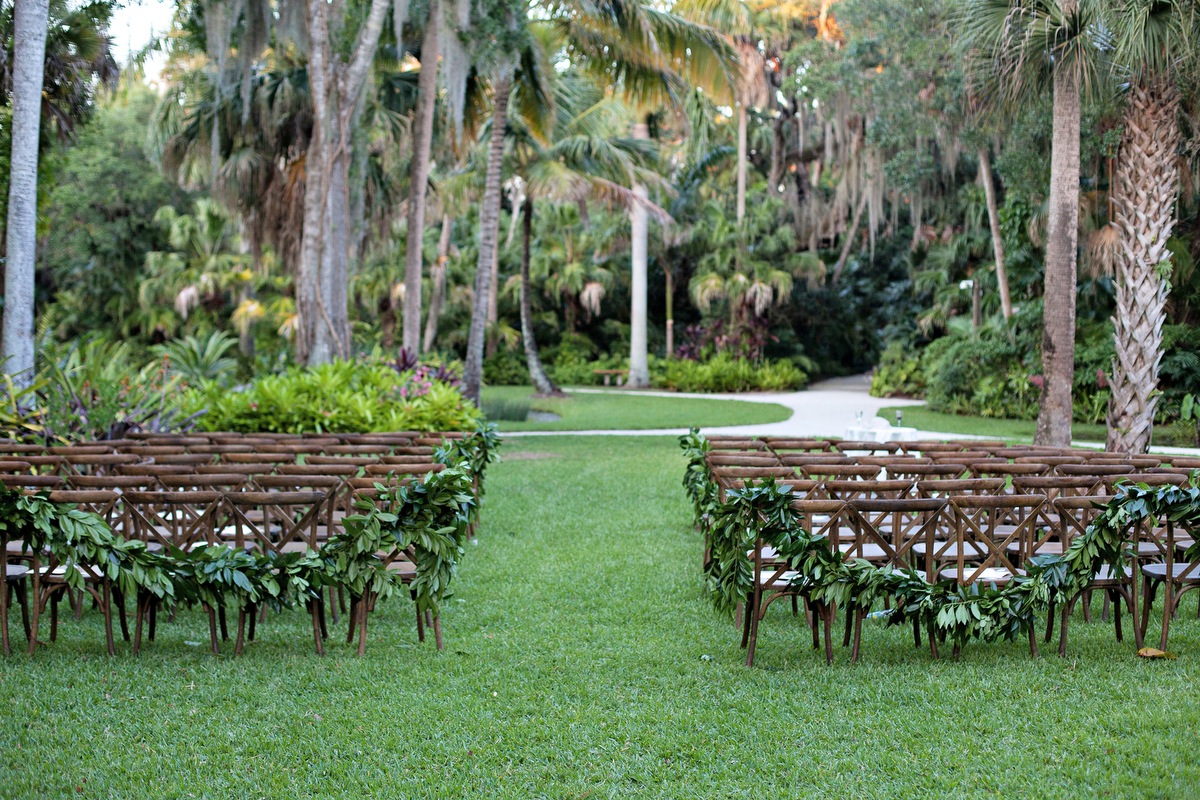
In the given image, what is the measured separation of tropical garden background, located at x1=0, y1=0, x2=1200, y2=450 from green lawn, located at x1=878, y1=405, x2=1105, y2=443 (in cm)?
65

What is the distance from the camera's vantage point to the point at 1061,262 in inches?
472

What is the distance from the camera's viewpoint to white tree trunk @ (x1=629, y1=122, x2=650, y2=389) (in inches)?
1136

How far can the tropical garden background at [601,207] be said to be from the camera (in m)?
12.2

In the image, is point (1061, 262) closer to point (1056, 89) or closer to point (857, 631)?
point (1056, 89)

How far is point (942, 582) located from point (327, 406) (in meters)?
9.23

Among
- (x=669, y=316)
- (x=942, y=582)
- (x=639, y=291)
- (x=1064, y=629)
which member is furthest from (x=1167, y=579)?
(x=669, y=316)

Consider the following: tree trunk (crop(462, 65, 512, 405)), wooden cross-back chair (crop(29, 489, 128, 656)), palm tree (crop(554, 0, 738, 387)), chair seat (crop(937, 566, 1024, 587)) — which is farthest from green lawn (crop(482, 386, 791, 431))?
wooden cross-back chair (crop(29, 489, 128, 656))

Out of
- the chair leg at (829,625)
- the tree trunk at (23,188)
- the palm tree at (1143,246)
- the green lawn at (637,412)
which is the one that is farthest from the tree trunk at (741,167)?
the chair leg at (829,625)

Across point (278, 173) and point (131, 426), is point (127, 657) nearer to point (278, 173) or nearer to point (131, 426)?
point (131, 426)

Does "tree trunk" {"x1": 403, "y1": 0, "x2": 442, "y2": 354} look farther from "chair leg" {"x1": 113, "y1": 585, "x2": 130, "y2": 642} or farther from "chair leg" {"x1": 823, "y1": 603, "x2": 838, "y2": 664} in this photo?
"chair leg" {"x1": 823, "y1": 603, "x2": 838, "y2": 664}

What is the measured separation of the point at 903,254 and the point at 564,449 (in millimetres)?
23361

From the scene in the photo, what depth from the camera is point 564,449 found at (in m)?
16.4

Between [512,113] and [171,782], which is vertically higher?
[512,113]

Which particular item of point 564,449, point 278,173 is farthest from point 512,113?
point 564,449
